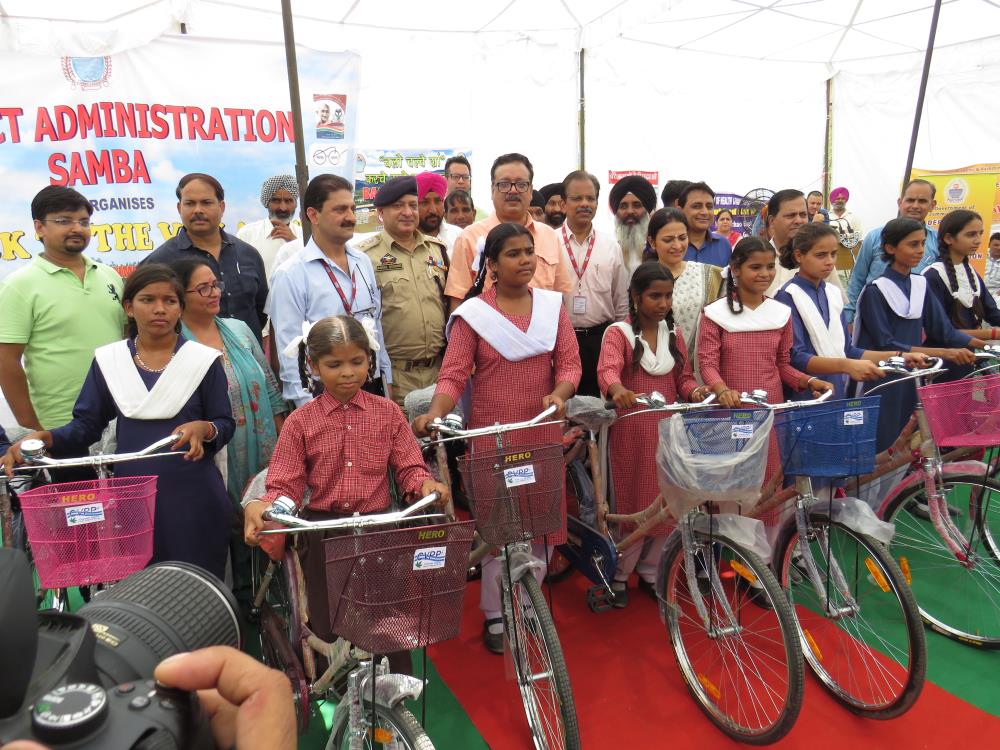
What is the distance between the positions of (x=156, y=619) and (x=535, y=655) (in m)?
1.64

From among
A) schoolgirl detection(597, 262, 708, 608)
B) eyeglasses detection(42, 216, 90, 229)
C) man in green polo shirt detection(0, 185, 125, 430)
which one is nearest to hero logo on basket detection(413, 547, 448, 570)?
schoolgirl detection(597, 262, 708, 608)

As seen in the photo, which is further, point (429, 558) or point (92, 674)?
point (429, 558)

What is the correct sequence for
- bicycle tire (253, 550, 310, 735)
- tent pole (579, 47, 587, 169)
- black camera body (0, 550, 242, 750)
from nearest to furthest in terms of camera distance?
black camera body (0, 550, 242, 750) → bicycle tire (253, 550, 310, 735) → tent pole (579, 47, 587, 169)

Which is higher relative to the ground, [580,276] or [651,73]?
[651,73]

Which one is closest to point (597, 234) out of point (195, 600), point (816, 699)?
point (816, 699)

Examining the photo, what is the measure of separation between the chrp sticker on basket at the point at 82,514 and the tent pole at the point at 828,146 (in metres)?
11.2

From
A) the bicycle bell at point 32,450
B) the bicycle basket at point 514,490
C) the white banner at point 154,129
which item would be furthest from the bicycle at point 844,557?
the white banner at point 154,129

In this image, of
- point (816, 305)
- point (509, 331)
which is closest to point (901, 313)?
point (816, 305)

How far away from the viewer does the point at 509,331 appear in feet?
8.88

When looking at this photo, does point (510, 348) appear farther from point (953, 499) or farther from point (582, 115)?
point (582, 115)

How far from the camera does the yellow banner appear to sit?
9141 millimetres

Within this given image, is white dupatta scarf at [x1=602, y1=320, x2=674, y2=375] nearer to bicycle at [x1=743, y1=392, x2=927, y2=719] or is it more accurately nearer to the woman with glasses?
bicycle at [x1=743, y1=392, x2=927, y2=719]

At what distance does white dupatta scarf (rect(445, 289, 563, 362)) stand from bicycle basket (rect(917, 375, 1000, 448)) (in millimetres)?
1562

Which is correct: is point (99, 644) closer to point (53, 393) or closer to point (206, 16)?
point (53, 393)
